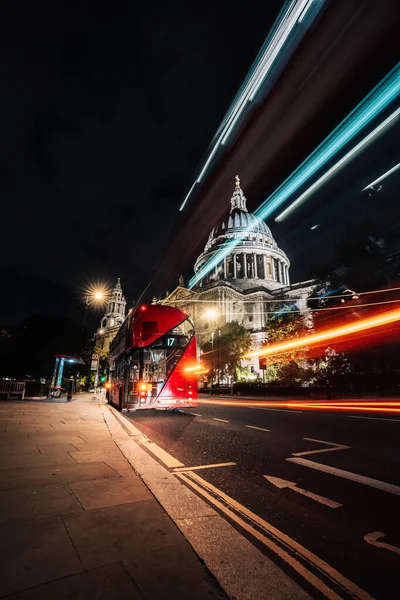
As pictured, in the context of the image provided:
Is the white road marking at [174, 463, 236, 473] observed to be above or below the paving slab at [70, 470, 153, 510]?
below

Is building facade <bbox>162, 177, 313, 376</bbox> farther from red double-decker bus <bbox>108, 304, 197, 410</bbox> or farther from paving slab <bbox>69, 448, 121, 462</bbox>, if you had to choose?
paving slab <bbox>69, 448, 121, 462</bbox>

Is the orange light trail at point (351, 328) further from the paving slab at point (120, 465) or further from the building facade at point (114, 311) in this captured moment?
the building facade at point (114, 311)

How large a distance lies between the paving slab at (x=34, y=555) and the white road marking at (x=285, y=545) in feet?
5.45

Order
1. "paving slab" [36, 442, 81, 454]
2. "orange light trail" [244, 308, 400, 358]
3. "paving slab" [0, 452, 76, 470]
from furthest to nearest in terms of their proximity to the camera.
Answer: "orange light trail" [244, 308, 400, 358] < "paving slab" [36, 442, 81, 454] < "paving slab" [0, 452, 76, 470]

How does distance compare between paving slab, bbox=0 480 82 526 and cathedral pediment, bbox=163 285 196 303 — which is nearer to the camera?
paving slab, bbox=0 480 82 526

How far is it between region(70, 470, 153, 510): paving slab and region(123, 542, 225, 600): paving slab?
4.22ft

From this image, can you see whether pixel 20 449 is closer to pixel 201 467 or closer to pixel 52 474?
pixel 52 474

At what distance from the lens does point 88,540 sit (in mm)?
2742

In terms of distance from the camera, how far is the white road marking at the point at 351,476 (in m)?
4.27

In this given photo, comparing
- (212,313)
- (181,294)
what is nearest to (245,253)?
(181,294)

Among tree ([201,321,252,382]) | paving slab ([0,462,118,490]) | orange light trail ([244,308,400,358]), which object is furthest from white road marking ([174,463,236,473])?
tree ([201,321,252,382])

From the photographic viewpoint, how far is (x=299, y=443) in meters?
7.20

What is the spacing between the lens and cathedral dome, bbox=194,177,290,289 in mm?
93375

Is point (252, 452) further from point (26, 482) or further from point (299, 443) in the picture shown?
point (26, 482)
